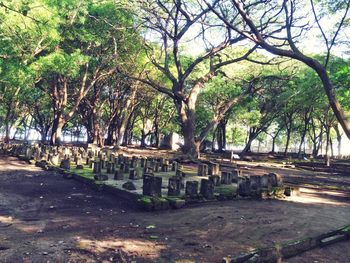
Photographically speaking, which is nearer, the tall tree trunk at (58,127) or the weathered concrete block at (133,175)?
the weathered concrete block at (133,175)

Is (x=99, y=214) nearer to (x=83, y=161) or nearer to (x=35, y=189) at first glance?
(x=35, y=189)

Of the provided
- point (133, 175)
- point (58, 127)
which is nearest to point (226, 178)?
point (133, 175)

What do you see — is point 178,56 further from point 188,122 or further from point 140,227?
point 140,227

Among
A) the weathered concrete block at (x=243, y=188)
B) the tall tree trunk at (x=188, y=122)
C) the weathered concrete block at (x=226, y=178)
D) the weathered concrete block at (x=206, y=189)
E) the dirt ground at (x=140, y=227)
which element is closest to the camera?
the dirt ground at (x=140, y=227)

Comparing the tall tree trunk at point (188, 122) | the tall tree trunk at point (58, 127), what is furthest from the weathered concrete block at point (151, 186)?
the tall tree trunk at point (58, 127)

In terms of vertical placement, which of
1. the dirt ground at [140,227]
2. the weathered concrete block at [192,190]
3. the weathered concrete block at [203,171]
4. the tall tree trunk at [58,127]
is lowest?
the dirt ground at [140,227]

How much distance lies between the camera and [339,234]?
7633 millimetres

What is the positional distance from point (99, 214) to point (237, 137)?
51434 mm

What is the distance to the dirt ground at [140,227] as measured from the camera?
19.6ft

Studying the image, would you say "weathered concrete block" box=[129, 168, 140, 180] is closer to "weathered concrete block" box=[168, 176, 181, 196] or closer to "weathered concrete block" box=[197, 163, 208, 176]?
"weathered concrete block" box=[197, 163, 208, 176]

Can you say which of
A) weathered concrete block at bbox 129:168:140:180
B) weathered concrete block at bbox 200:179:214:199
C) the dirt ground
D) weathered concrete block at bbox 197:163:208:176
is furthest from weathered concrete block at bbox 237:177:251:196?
weathered concrete block at bbox 129:168:140:180

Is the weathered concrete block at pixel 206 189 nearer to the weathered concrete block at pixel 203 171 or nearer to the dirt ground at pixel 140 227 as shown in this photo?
the dirt ground at pixel 140 227

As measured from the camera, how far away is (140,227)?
762 cm

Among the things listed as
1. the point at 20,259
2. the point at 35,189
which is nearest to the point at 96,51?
the point at 35,189
